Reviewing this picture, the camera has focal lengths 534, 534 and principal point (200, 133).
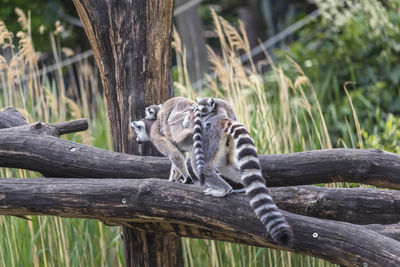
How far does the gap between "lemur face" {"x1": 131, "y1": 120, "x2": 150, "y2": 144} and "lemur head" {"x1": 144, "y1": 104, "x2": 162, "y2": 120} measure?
4cm

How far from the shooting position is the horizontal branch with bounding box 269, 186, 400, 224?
192 cm

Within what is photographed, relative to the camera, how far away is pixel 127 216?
1949 mm

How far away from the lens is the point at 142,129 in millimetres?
2168

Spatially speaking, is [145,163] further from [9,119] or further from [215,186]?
[9,119]

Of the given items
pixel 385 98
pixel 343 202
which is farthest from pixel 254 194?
pixel 385 98

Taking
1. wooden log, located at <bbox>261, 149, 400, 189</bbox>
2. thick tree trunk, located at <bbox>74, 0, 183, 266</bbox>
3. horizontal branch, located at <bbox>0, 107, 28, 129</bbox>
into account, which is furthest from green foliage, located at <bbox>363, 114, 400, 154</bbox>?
horizontal branch, located at <bbox>0, 107, 28, 129</bbox>

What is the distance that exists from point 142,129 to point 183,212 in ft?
1.54

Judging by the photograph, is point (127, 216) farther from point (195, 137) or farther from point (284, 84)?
point (284, 84)

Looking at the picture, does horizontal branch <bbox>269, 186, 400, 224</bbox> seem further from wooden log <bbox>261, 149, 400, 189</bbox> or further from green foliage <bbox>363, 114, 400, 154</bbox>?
green foliage <bbox>363, 114, 400, 154</bbox>

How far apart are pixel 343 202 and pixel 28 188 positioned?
1171mm

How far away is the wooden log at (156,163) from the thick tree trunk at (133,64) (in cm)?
20

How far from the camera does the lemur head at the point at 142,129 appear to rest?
85.0 inches

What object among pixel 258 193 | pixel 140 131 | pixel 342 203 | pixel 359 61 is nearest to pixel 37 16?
pixel 359 61

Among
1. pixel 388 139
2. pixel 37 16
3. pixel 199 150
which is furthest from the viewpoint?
pixel 37 16
